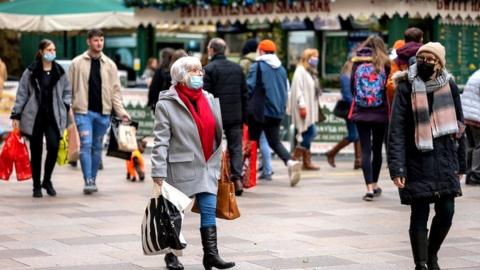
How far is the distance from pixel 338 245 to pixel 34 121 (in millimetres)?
4698

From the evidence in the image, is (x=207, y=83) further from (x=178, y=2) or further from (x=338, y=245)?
(x=178, y=2)

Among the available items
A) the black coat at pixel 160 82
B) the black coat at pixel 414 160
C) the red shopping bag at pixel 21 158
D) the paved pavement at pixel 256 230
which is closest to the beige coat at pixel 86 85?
the red shopping bag at pixel 21 158

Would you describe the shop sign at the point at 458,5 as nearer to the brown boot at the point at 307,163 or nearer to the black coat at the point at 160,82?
the brown boot at the point at 307,163

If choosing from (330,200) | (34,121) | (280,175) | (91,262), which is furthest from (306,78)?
(91,262)

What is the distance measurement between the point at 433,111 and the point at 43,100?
6.18 m

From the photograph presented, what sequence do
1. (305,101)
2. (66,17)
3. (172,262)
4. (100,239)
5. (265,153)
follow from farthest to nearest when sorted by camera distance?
(66,17)
(305,101)
(265,153)
(100,239)
(172,262)

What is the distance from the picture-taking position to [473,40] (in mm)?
20859

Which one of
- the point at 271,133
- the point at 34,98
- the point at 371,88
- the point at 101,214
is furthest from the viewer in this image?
the point at 271,133

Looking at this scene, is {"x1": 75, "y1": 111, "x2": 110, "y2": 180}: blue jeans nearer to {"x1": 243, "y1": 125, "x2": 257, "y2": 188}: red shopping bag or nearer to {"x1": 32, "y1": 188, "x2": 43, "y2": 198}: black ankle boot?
{"x1": 32, "y1": 188, "x2": 43, "y2": 198}: black ankle boot

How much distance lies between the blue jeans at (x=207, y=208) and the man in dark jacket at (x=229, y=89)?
15.2 ft

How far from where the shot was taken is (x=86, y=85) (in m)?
13.5

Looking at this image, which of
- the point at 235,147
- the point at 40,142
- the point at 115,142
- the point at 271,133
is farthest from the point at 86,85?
the point at 271,133

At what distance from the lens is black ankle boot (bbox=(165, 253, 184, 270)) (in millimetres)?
8484

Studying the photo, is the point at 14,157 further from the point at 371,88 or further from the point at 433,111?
the point at 433,111
